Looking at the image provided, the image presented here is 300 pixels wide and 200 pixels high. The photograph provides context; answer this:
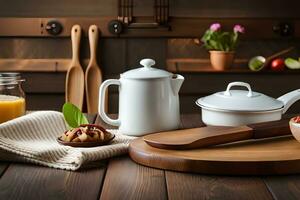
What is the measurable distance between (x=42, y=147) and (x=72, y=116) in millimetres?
195

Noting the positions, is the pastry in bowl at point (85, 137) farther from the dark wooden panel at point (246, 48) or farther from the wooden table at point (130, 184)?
the dark wooden panel at point (246, 48)

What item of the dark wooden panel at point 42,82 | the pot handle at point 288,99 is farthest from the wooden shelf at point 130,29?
the pot handle at point 288,99

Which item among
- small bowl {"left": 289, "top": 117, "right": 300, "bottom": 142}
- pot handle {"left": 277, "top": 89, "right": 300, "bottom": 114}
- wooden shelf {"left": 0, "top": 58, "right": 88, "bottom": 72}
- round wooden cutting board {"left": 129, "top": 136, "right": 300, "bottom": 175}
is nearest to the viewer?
round wooden cutting board {"left": 129, "top": 136, "right": 300, "bottom": 175}

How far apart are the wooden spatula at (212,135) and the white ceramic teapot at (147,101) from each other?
62 mm

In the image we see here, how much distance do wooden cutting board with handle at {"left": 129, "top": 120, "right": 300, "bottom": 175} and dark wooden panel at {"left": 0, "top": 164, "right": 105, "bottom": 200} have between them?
0.11 metres

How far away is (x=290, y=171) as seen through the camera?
1146 mm

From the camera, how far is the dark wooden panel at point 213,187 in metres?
1.01

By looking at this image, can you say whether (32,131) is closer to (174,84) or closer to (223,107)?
(174,84)

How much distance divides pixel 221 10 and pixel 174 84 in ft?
7.19

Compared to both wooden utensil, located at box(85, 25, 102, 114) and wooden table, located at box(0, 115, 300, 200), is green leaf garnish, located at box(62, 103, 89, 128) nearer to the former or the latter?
wooden table, located at box(0, 115, 300, 200)

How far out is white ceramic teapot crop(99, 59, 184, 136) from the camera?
1405 millimetres

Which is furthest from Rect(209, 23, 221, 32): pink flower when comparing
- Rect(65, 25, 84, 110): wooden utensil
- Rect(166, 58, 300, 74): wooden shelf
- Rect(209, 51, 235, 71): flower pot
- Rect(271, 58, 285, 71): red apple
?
Rect(65, 25, 84, 110): wooden utensil

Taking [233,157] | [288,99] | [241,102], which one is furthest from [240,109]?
[233,157]

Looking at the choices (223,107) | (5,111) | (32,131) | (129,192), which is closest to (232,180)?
(129,192)
